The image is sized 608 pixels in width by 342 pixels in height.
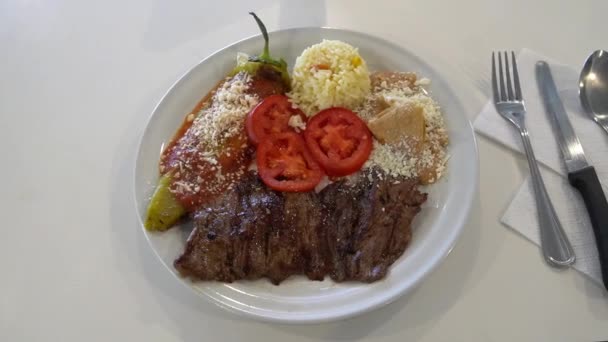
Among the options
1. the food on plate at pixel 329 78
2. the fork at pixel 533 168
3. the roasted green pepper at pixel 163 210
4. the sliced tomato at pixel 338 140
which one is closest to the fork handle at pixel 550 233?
the fork at pixel 533 168

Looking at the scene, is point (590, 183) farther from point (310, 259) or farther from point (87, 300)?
Answer: point (87, 300)

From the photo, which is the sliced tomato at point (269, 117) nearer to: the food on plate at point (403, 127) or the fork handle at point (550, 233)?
the food on plate at point (403, 127)

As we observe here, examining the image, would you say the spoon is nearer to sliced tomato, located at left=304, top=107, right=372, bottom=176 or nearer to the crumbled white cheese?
sliced tomato, located at left=304, top=107, right=372, bottom=176

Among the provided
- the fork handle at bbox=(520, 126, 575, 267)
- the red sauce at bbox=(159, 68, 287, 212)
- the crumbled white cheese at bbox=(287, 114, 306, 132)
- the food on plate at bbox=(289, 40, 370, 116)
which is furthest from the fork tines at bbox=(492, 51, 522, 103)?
the red sauce at bbox=(159, 68, 287, 212)

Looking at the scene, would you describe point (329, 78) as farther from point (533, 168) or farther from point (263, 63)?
point (533, 168)

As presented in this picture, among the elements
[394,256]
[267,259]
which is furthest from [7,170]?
[394,256]

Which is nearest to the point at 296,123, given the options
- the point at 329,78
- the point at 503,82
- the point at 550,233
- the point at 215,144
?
the point at 329,78
